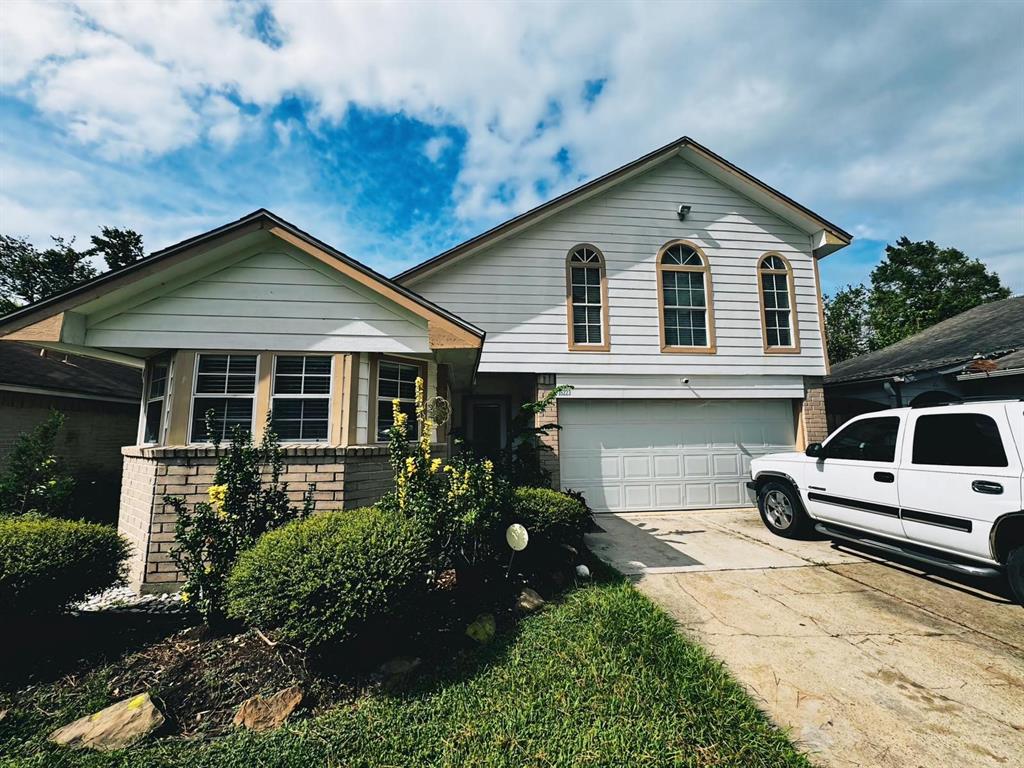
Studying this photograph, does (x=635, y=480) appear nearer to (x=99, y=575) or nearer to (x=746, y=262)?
(x=746, y=262)

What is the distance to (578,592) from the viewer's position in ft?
15.9

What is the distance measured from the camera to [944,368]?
8633 millimetres

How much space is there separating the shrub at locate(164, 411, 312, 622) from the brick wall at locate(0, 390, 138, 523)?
21.0ft

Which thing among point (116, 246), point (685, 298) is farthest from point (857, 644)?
point (116, 246)

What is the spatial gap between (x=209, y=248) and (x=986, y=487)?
31.3 feet

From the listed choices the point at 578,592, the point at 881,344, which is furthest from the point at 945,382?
the point at 881,344

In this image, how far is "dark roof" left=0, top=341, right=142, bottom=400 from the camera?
984cm

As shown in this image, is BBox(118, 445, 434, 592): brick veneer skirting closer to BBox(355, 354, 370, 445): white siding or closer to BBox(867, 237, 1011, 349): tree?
BBox(355, 354, 370, 445): white siding

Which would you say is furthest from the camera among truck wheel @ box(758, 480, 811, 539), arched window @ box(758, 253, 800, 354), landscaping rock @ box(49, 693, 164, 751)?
arched window @ box(758, 253, 800, 354)

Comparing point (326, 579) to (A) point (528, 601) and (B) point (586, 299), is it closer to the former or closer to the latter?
(A) point (528, 601)

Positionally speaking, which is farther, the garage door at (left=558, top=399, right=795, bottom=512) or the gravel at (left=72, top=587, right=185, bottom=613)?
the garage door at (left=558, top=399, right=795, bottom=512)

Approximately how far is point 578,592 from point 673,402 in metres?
6.60

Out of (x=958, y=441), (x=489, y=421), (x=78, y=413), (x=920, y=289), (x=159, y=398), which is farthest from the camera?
(x=920, y=289)

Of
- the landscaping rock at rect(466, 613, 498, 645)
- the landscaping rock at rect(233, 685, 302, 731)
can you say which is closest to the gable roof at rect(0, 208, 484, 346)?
the landscaping rock at rect(466, 613, 498, 645)
